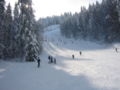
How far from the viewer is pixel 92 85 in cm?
1273

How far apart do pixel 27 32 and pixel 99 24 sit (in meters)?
59.9

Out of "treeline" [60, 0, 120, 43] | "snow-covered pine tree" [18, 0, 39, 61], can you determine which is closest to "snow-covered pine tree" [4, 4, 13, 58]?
"snow-covered pine tree" [18, 0, 39, 61]

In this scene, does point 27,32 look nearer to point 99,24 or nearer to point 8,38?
point 8,38

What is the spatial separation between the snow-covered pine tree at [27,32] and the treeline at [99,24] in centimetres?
3808

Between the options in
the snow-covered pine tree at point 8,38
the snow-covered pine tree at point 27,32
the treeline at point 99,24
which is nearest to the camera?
the snow-covered pine tree at point 27,32

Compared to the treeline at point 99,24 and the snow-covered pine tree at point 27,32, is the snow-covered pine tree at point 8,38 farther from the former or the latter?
the treeline at point 99,24

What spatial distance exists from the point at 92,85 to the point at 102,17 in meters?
73.1

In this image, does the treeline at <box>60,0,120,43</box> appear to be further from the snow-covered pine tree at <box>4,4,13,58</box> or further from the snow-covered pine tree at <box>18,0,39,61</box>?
the snow-covered pine tree at <box>4,4,13,58</box>

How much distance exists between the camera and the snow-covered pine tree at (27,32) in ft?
91.9

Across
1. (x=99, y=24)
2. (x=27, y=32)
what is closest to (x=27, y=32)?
(x=27, y=32)

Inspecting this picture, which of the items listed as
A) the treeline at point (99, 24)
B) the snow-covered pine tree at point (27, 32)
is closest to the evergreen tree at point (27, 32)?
the snow-covered pine tree at point (27, 32)

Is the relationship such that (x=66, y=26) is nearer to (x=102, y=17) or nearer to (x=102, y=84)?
(x=102, y=17)

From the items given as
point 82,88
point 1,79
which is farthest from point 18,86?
point 82,88

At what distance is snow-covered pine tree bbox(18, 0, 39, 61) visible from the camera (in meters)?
28.0
